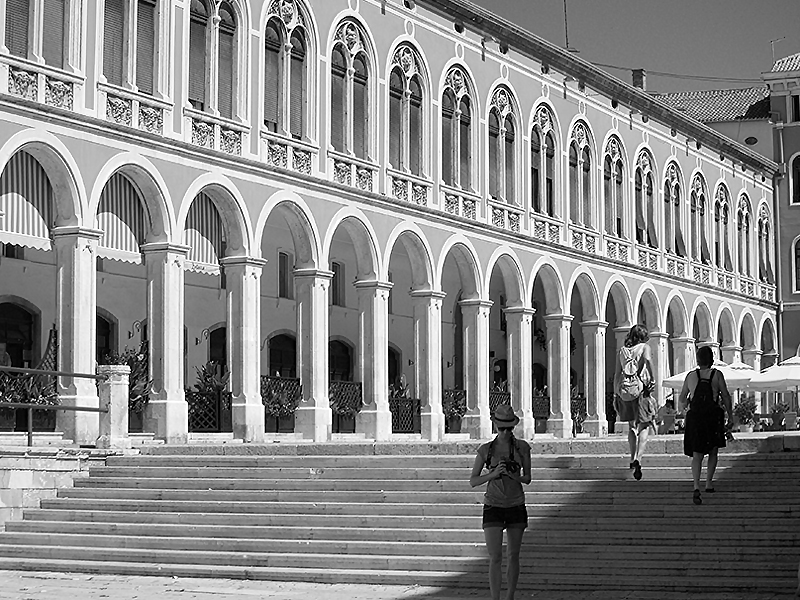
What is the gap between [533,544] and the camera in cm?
1452

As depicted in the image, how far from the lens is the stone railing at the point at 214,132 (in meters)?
24.5

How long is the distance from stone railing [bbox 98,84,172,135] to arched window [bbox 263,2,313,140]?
3.18 m

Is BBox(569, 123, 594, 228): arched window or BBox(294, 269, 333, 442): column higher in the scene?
BBox(569, 123, 594, 228): arched window

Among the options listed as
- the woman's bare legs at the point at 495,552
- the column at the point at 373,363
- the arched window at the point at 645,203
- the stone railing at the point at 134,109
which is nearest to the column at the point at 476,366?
the column at the point at 373,363

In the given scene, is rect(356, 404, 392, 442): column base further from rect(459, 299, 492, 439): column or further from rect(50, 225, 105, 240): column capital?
rect(50, 225, 105, 240): column capital

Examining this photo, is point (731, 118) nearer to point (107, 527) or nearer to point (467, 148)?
point (467, 148)

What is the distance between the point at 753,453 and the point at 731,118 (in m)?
43.0

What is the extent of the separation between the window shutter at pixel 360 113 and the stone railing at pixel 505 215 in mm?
5301

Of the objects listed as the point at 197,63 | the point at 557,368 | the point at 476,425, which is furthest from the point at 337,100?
the point at 557,368

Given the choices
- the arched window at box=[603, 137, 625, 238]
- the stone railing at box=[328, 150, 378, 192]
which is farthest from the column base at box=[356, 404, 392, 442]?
the arched window at box=[603, 137, 625, 238]

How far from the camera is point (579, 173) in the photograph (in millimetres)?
38656

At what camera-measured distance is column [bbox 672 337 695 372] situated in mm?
45000

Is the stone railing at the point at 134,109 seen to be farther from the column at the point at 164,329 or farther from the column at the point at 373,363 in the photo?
the column at the point at 373,363

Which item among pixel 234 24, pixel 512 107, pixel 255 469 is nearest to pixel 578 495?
pixel 255 469
